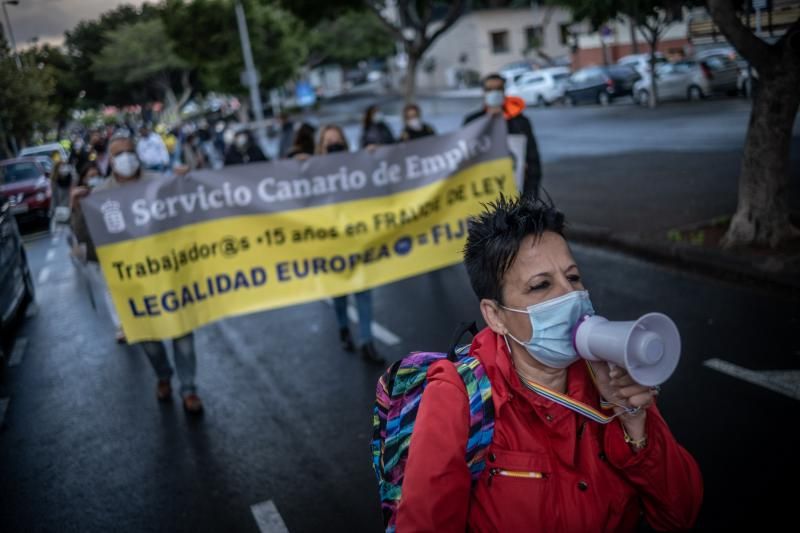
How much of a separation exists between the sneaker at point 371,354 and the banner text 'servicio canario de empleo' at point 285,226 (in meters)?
0.48

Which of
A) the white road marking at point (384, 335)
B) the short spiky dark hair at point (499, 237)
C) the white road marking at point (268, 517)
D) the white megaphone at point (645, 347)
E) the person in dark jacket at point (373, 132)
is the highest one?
the short spiky dark hair at point (499, 237)

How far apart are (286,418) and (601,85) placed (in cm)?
2753

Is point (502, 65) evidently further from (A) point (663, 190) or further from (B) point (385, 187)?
(B) point (385, 187)

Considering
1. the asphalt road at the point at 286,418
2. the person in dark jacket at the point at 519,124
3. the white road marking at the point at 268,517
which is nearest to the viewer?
the white road marking at the point at 268,517

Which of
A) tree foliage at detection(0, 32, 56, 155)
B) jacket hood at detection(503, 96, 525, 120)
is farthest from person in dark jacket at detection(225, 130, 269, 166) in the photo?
tree foliage at detection(0, 32, 56, 155)

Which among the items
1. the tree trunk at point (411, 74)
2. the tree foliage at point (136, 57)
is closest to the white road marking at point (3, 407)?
the tree trunk at point (411, 74)

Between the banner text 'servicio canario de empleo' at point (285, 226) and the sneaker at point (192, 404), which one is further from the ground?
the banner text 'servicio canario de empleo' at point (285, 226)

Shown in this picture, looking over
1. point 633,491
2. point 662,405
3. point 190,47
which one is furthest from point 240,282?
point 190,47

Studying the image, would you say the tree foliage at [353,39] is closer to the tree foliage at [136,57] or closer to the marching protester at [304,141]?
the tree foliage at [136,57]

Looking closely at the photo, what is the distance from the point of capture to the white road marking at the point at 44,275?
11.5 metres

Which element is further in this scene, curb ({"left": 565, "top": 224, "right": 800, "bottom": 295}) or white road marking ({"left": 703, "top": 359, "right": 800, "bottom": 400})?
curb ({"left": 565, "top": 224, "right": 800, "bottom": 295})

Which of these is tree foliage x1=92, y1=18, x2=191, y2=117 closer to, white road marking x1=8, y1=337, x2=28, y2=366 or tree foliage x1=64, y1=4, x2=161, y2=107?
tree foliage x1=64, y1=4, x2=161, y2=107

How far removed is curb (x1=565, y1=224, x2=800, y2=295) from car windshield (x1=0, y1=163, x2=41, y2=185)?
14.8m

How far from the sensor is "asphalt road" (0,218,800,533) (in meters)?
4.01
